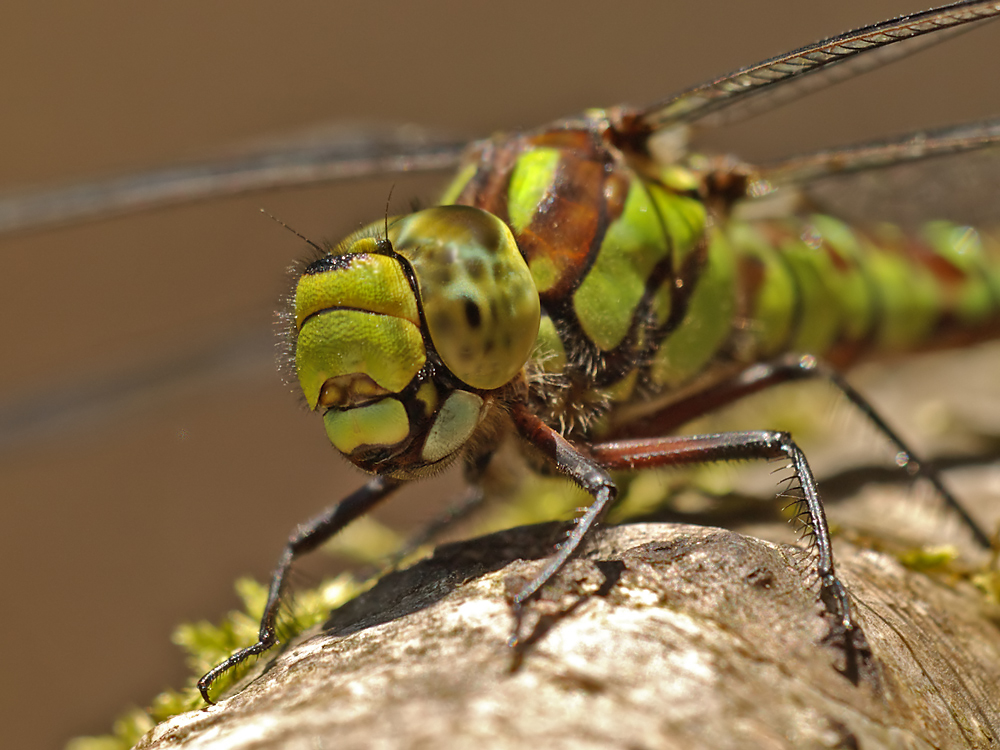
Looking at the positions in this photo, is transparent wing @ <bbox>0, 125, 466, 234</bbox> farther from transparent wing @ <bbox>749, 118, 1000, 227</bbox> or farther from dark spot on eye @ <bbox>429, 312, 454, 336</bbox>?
transparent wing @ <bbox>749, 118, 1000, 227</bbox>

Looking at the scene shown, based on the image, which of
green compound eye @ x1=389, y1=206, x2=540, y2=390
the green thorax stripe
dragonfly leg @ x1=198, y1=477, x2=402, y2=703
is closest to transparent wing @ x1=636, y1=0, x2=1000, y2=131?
the green thorax stripe

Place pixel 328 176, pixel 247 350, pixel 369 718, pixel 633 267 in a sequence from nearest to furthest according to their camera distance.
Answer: pixel 369 718 → pixel 633 267 → pixel 328 176 → pixel 247 350

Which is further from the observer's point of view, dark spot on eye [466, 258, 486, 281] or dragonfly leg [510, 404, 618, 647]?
dark spot on eye [466, 258, 486, 281]

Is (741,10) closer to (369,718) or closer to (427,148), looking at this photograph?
(427,148)

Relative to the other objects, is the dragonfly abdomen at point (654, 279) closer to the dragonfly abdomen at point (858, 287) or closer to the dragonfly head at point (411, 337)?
the dragonfly abdomen at point (858, 287)

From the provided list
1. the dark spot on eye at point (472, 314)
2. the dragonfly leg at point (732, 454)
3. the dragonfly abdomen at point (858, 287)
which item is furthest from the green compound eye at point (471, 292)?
the dragonfly abdomen at point (858, 287)

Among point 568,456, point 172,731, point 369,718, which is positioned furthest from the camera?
point 568,456

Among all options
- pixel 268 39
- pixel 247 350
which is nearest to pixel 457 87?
pixel 268 39
